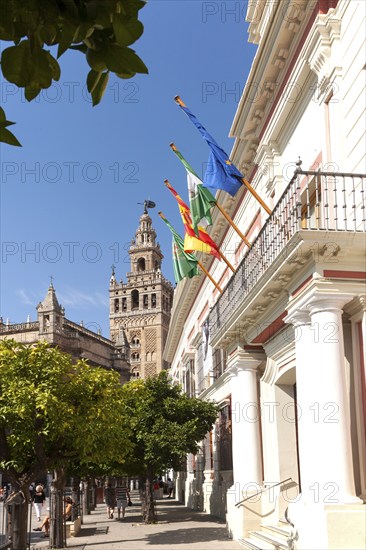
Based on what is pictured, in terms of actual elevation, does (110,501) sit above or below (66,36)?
below

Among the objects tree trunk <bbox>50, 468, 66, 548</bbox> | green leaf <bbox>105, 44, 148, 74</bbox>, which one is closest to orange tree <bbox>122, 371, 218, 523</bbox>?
tree trunk <bbox>50, 468, 66, 548</bbox>

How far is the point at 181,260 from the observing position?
23.9m

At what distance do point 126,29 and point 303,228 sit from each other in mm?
7878

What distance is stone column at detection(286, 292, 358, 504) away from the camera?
991 cm

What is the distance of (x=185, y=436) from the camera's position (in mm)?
22703

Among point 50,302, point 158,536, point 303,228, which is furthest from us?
point 50,302

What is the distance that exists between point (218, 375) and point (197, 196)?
9944mm

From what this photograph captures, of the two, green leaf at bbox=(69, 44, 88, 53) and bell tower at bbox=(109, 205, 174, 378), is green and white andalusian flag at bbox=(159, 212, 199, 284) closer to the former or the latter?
green leaf at bbox=(69, 44, 88, 53)

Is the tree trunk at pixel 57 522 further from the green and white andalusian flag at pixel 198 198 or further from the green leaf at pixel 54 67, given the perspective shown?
the green leaf at pixel 54 67

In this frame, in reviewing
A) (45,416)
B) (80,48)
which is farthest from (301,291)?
(80,48)

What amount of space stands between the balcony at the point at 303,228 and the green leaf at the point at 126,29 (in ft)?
24.6

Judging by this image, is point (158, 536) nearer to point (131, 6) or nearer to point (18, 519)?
point (18, 519)

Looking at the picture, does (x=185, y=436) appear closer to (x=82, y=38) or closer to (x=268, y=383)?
(x=268, y=383)

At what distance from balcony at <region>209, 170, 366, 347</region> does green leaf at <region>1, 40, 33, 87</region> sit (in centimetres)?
754
